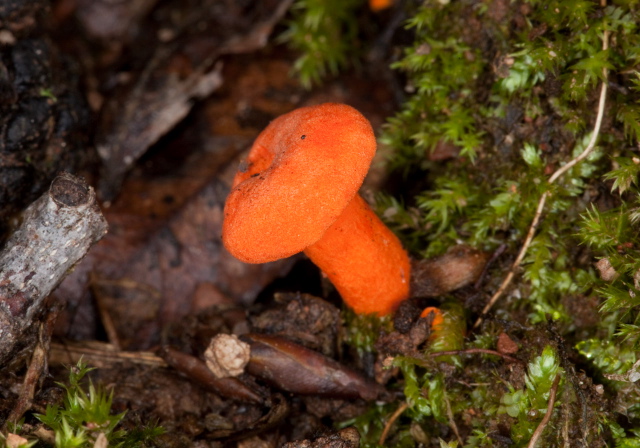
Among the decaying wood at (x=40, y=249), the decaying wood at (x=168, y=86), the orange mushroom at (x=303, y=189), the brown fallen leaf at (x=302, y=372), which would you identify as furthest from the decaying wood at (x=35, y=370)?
the decaying wood at (x=168, y=86)

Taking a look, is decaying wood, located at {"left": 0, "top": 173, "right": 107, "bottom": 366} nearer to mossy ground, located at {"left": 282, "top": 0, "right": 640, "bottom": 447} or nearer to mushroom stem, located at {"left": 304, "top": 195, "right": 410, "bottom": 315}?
mushroom stem, located at {"left": 304, "top": 195, "right": 410, "bottom": 315}

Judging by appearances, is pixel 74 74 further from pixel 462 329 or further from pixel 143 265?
pixel 462 329

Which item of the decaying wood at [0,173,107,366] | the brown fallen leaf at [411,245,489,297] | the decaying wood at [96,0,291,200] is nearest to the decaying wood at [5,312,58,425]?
the decaying wood at [0,173,107,366]

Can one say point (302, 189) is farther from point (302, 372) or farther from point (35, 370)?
point (35, 370)

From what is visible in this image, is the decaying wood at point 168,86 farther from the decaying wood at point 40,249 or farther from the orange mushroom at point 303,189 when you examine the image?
the orange mushroom at point 303,189

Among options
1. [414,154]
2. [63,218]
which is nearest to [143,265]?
[63,218]
